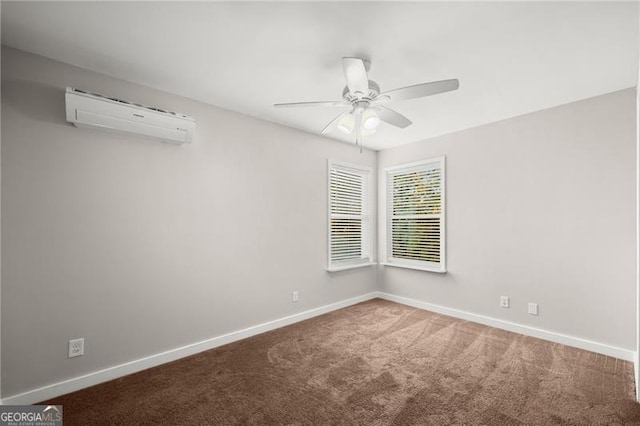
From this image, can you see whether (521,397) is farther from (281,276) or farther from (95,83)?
(95,83)

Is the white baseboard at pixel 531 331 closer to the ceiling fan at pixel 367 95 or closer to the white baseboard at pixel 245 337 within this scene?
the white baseboard at pixel 245 337

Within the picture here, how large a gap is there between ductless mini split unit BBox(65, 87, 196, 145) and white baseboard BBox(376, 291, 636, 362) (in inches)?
145

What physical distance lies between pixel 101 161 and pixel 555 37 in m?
3.42

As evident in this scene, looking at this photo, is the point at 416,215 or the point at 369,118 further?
the point at 416,215

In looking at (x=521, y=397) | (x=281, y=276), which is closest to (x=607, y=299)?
(x=521, y=397)

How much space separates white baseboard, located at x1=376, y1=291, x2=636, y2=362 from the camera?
2.78 metres

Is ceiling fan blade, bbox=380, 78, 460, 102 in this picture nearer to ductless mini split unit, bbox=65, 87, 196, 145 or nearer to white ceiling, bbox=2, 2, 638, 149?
white ceiling, bbox=2, 2, 638, 149

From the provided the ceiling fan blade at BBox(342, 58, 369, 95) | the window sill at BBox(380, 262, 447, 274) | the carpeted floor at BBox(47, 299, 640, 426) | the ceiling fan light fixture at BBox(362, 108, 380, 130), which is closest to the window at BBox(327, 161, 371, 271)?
the window sill at BBox(380, 262, 447, 274)

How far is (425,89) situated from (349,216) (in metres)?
2.66

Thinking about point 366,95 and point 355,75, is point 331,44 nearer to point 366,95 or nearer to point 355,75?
point 355,75

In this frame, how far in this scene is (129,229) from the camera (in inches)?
101

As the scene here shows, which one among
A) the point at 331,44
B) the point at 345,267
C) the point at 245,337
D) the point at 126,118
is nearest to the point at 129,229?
the point at 126,118

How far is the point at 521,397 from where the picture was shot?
216 centimetres

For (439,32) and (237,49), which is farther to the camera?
(237,49)
